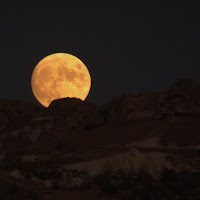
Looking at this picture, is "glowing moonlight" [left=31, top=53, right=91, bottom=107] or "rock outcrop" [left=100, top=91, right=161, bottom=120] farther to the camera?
"glowing moonlight" [left=31, top=53, right=91, bottom=107]

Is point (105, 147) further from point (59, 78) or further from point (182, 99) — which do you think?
point (59, 78)

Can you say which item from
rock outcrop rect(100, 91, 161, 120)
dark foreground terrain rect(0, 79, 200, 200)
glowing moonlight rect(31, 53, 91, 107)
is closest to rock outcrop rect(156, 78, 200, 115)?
dark foreground terrain rect(0, 79, 200, 200)

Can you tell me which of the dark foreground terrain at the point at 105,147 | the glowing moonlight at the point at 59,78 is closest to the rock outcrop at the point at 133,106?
the dark foreground terrain at the point at 105,147

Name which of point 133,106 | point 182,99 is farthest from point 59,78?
point 182,99

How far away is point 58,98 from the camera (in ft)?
114

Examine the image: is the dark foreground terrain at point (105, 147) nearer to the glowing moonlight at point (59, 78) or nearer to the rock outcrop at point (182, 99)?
the rock outcrop at point (182, 99)

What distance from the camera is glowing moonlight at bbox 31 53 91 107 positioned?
117 feet

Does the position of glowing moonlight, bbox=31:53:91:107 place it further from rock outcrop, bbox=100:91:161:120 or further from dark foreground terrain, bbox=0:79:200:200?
rock outcrop, bbox=100:91:161:120

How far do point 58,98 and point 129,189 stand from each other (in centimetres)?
2101

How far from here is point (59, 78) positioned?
116 ft

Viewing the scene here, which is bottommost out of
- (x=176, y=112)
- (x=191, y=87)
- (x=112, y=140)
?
(x=112, y=140)

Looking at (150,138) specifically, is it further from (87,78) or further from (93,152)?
(87,78)

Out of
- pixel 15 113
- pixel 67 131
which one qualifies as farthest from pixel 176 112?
pixel 15 113

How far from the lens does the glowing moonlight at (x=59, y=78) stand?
35.6 meters
